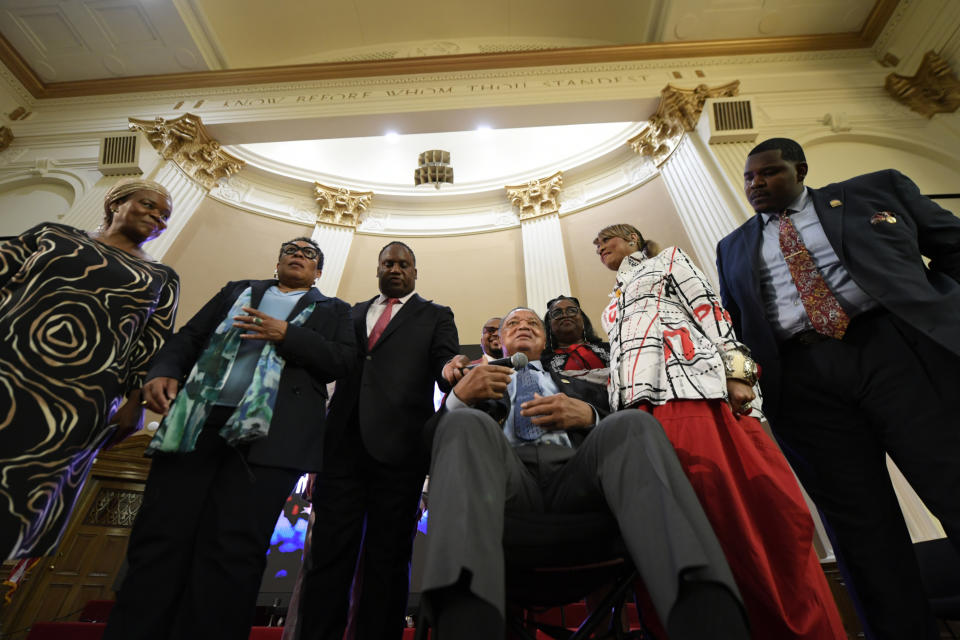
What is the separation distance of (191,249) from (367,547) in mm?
5049

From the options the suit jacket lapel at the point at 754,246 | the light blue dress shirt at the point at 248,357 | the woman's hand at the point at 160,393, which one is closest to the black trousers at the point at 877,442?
the suit jacket lapel at the point at 754,246

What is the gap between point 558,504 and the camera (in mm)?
1103

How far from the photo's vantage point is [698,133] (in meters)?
4.55

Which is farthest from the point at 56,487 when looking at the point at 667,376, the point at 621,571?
the point at 667,376

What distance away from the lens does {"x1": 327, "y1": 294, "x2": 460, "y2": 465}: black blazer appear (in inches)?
64.7

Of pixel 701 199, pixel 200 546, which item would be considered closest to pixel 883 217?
pixel 200 546

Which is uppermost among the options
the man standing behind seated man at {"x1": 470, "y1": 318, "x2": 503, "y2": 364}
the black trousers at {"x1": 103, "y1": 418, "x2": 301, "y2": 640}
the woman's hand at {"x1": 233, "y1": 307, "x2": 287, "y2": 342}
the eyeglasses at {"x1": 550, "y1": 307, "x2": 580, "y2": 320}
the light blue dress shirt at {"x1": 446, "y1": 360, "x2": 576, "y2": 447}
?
the man standing behind seated man at {"x1": 470, "y1": 318, "x2": 503, "y2": 364}

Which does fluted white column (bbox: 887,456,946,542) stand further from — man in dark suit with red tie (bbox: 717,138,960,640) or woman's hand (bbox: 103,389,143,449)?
woman's hand (bbox: 103,389,143,449)

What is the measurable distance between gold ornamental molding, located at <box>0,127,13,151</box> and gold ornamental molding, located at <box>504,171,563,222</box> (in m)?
5.94

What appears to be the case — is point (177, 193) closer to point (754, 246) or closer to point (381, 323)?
point (381, 323)

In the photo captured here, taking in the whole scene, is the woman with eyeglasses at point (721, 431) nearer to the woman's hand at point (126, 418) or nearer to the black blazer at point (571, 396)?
the black blazer at point (571, 396)

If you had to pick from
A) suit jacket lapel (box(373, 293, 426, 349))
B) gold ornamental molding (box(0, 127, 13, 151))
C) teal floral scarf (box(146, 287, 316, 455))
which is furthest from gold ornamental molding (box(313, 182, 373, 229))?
teal floral scarf (box(146, 287, 316, 455))

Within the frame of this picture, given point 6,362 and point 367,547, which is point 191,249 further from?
point 367,547

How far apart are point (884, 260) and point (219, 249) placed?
619cm
